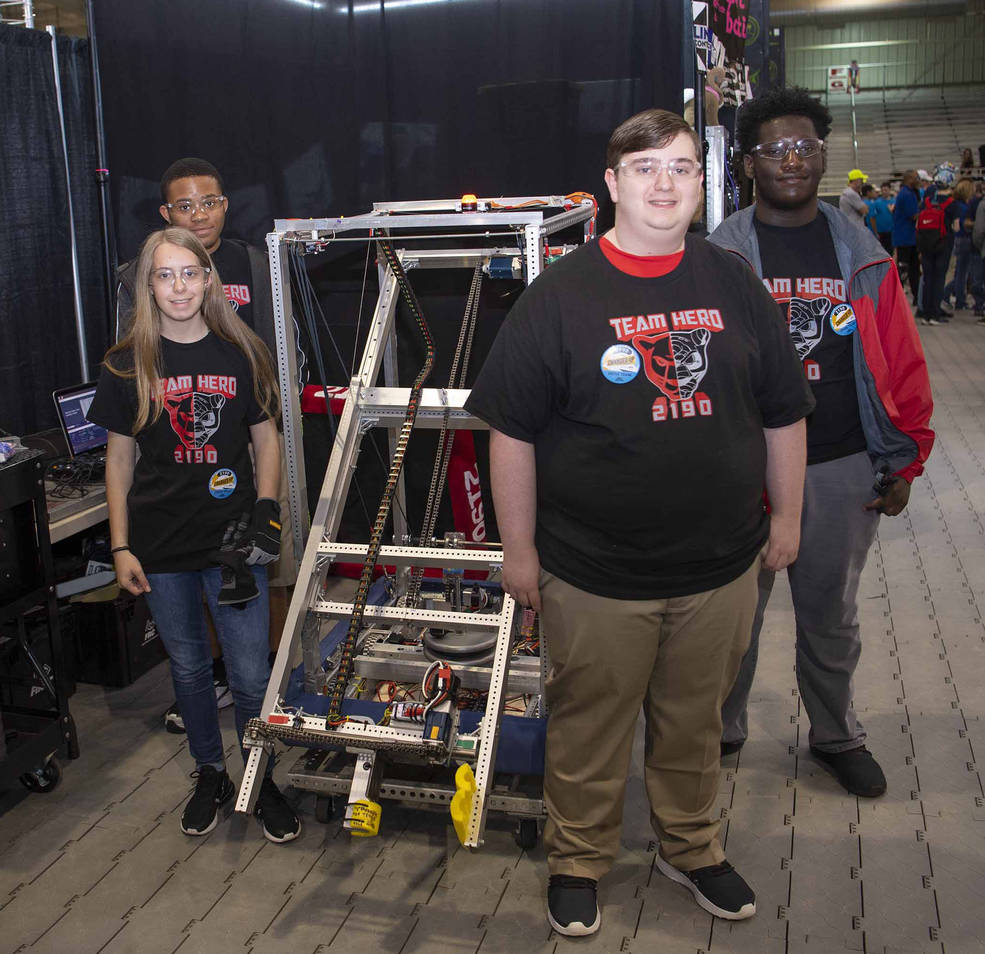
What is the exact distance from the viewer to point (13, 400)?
388cm

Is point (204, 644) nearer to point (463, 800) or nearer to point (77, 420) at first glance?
point (463, 800)

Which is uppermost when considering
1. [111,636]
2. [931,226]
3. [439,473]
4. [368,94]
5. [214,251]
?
[368,94]

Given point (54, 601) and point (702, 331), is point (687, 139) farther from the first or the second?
point (54, 601)

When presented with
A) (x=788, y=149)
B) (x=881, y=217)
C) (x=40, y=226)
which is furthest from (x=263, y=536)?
(x=881, y=217)

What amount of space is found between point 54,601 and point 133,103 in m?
2.17

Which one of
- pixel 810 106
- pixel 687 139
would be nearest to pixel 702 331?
pixel 687 139

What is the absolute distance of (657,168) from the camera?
6.02 ft

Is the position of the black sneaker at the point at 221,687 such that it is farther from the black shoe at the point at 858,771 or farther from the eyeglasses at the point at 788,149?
the eyeglasses at the point at 788,149

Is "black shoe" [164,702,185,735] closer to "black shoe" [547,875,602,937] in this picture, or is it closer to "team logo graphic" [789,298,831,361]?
"black shoe" [547,875,602,937]

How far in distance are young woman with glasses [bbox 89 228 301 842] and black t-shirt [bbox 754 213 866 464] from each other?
125 cm

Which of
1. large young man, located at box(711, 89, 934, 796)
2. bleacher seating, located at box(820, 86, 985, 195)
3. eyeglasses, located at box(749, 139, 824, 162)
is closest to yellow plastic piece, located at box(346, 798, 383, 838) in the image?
large young man, located at box(711, 89, 934, 796)

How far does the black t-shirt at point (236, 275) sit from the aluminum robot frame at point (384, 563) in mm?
273

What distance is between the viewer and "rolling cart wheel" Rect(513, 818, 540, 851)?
2.40 meters

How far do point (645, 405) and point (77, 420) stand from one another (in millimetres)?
2335
